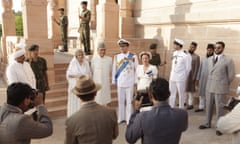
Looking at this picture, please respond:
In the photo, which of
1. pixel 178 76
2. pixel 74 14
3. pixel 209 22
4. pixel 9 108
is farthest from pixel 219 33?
pixel 74 14

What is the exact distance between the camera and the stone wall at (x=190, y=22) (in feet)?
20.2

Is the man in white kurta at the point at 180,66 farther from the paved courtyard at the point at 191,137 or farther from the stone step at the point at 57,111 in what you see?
the stone step at the point at 57,111

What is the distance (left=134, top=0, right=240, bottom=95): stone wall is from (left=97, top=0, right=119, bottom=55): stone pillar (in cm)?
194

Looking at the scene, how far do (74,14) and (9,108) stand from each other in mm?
12548

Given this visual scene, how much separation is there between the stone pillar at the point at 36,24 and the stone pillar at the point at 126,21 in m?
3.92

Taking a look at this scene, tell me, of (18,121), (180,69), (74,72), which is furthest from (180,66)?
(18,121)

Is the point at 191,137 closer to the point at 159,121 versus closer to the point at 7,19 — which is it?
the point at 159,121

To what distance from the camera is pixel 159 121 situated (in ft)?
6.38

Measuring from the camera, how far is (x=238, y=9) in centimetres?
588

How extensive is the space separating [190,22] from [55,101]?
15.5 ft

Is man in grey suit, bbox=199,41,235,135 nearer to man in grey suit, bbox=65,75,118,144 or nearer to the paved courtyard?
the paved courtyard

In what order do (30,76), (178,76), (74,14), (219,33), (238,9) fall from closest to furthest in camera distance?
1. (30,76)
2. (178,76)
3. (238,9)
4. (219,33)
5. (74,14)

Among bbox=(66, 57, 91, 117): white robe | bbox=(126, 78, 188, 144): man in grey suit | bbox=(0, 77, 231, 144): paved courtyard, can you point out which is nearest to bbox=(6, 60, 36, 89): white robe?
bbox=(66, 57, 91, 117): white robe

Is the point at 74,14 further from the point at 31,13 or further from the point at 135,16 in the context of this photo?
the point at 31,13
